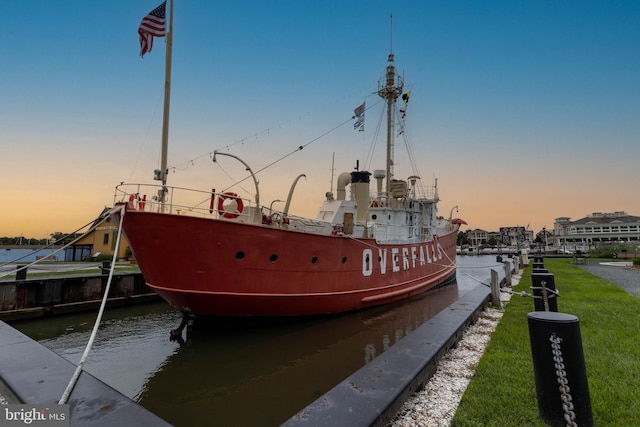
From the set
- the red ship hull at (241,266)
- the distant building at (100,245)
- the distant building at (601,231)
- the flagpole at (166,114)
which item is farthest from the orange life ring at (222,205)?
the distant building at (601,231)

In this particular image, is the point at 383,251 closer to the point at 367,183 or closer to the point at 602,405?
the point at 367,183

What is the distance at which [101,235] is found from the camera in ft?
101

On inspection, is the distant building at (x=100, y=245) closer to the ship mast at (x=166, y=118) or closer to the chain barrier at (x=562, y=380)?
the ship mast at (x=166, y=118)

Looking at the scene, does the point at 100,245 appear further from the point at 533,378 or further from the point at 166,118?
the point at 533,378

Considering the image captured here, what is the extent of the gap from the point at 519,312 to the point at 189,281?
28.1ft

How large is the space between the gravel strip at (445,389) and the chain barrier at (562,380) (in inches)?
44.8

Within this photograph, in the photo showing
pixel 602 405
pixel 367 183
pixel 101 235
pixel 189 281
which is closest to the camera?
pixel 602 405

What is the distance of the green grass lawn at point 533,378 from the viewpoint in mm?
3359

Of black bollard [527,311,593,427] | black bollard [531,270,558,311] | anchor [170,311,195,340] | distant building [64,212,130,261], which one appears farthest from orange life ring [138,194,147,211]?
distant building [64,212,130,261]

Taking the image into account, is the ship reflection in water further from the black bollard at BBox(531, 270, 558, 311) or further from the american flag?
the american flag

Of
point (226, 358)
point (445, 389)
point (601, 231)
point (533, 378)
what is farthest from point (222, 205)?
point (601, 231)

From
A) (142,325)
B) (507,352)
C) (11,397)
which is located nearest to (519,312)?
(507,352)

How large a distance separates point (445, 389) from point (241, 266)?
218 inches

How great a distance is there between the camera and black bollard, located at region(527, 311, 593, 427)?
2.95 metres
